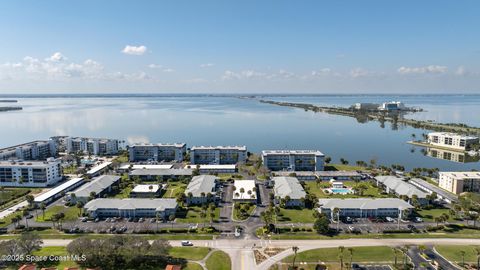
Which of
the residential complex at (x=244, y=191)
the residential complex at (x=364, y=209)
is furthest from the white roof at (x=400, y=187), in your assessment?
the residential complex at (x=244, y=191)

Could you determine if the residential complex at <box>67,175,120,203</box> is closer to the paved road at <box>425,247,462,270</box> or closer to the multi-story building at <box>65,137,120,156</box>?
the multi-story building at <box>65,137,120,156</box>

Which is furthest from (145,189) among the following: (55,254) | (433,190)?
(433,190)

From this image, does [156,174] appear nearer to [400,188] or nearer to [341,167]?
[341,167]

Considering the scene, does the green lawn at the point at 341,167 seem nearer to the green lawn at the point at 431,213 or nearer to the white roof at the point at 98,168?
the green lawn at the point at 431,213

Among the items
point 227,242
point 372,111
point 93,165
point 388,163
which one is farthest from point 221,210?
point 372,111

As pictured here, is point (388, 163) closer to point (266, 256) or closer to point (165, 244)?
point (266, 256)

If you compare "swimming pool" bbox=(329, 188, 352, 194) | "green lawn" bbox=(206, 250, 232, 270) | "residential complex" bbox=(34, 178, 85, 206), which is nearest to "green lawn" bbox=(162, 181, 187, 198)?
"residential complex" bbox=(34, 178, 85, 206)
